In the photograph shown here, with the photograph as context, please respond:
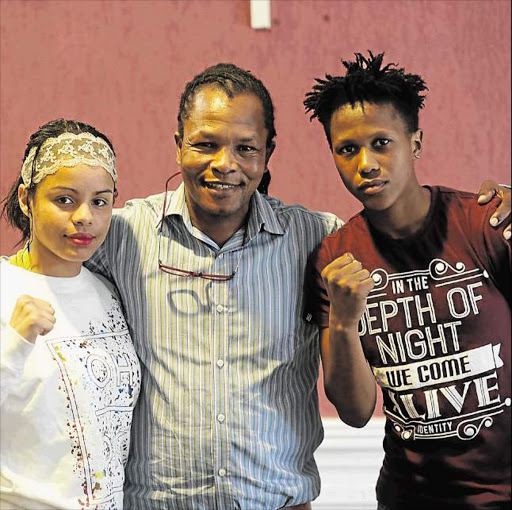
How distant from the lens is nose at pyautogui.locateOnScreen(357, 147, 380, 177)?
1.26 meters


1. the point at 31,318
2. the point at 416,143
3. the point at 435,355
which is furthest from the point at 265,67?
the point at 31,318

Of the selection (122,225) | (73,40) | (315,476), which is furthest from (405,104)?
(73,40)

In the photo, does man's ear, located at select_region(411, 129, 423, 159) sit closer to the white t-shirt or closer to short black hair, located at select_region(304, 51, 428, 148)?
short black hair, located at select_region(304, 51, 428, 148)

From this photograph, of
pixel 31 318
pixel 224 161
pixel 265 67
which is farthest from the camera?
pixel 265 67

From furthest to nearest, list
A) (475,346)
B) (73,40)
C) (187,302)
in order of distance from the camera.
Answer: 1. (73,40)
2. (187,302)
3. (475,346)

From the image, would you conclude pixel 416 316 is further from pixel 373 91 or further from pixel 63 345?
pixel 63 345

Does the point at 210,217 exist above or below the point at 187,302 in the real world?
above

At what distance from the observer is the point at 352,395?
4.34 ft

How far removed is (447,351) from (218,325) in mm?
354

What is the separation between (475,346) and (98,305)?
0.57m

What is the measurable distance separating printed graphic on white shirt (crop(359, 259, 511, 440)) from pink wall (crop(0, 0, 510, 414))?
0.70 metres

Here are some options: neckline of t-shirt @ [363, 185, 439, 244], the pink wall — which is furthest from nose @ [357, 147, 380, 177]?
the pink wall

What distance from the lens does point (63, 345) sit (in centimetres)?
122

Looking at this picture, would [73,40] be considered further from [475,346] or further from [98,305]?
[475,346]
